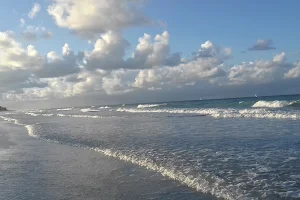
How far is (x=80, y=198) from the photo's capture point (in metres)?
7.75

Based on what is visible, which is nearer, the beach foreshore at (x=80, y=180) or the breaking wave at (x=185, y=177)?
the breaking wave at (x=185, y=177)

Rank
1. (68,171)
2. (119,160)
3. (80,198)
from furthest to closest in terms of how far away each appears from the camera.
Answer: (119,160)
(68,171)
(80,198)

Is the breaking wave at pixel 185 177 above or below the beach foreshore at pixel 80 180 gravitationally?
above

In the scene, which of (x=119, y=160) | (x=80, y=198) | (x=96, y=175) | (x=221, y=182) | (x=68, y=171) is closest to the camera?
(x=80, y=198)

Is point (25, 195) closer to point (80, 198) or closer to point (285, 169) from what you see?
point (80, 198)

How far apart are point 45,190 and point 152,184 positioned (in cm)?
292

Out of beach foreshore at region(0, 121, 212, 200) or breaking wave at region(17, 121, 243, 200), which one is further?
beach foreshore at region(0, 121, 212, 200)

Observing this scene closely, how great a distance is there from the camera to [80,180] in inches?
372

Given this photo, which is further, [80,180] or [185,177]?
[80,180]

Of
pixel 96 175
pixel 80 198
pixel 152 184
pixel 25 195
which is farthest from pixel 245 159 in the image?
pixel 25 195

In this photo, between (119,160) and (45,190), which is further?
(119,160)

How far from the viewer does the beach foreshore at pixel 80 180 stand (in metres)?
7.97

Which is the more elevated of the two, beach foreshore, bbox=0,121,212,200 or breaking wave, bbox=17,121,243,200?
breaking wave, bbox=17,121,243,200

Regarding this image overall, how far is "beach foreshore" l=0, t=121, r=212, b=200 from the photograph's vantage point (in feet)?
26.2
